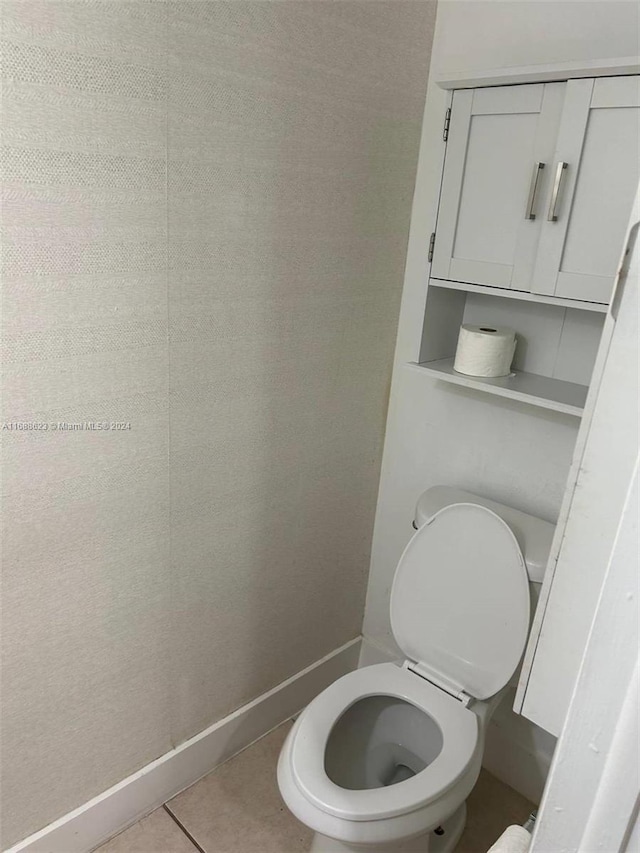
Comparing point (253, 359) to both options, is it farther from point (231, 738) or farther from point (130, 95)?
point (231, 738)

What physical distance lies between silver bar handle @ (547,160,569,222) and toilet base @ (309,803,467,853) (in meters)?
1.29

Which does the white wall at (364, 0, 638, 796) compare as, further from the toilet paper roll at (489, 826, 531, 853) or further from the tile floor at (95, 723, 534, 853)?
the toilet paper roll at (489, 826, 531, 853)

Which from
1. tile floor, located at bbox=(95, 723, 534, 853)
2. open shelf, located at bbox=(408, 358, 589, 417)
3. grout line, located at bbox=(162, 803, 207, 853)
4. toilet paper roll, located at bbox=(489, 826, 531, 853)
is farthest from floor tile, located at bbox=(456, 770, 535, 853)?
toilet paper roll, located at bbox=(489, 826, 531, 853)

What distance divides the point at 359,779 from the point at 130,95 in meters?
1.53

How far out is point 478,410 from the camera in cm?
166

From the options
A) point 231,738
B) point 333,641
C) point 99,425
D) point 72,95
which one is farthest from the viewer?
point 333,641

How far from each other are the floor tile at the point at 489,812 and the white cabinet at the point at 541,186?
1363 millimetres

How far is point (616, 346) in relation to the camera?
40 centimetres

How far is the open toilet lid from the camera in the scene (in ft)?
4.70

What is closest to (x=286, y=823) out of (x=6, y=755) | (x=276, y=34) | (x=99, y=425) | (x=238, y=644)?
(x=238, y=644)

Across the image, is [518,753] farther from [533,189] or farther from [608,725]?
[608,725]

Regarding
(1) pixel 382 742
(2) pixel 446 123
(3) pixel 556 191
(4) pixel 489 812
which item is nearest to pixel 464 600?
(1) pixel 382 742

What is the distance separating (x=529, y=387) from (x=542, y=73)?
64 cm

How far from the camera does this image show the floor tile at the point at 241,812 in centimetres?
155
